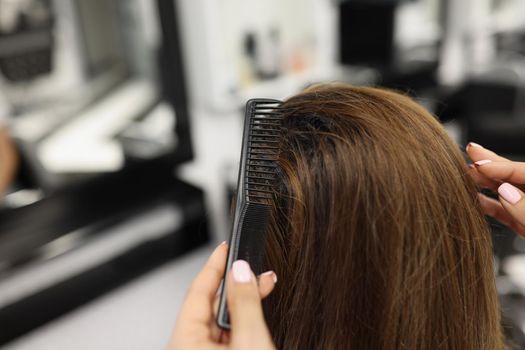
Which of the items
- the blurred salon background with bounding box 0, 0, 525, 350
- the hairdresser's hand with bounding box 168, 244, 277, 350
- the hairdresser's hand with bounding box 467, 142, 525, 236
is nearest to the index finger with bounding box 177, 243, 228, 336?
the hairdresser's hand with bounding box 168, 244, 277, 350

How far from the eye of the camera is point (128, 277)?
130cm

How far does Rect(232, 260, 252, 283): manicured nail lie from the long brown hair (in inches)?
2.6

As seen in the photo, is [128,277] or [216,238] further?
[216,238]

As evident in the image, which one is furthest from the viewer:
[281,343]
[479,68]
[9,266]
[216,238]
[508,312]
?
[479,68]

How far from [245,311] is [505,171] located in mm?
413

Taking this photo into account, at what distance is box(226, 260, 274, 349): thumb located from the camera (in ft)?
1.45

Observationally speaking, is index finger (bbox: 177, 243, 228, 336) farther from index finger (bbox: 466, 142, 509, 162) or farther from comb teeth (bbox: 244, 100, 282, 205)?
index finger (bbox: 466, 142, 509, 162)

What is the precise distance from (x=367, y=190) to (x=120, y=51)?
3.53ft

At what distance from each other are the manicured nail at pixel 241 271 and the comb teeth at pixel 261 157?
0.25 ft

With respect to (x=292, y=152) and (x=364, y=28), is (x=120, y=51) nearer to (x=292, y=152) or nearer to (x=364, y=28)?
(x=292, y=152)

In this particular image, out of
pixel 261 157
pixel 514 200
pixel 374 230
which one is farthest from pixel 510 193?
pixel 261 157

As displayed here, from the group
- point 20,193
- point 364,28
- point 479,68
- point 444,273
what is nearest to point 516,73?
point 479,68

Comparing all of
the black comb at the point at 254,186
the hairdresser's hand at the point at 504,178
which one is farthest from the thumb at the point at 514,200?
the black comb at the point at 254,186

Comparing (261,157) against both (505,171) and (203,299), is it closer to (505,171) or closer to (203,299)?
(203,299)
